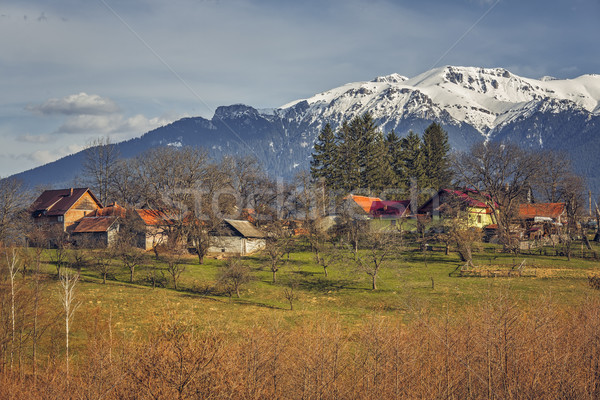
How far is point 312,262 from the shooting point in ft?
164

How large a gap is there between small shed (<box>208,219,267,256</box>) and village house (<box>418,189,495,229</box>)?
2430 cm

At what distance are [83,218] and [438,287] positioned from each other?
48.9m

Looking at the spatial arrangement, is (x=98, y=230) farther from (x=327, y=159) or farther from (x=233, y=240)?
(x=327, y=159)

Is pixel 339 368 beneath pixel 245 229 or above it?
beneath

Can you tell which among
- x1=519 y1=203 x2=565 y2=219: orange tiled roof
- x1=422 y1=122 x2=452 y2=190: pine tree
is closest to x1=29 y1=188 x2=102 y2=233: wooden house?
x1=422 y1=122 x2=452 y2=190: pine tree

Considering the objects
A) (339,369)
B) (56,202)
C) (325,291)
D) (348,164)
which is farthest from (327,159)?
(339,369)

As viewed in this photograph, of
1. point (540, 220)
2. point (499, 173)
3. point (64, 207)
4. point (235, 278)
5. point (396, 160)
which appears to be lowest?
point (235, 278)

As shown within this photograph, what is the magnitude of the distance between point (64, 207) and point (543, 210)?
243 ft

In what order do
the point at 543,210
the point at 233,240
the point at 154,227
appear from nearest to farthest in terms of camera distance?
the point at 233,240 < the point at 154,227 < the point at 543,210

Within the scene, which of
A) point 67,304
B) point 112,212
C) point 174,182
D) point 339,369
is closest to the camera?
point 339,369

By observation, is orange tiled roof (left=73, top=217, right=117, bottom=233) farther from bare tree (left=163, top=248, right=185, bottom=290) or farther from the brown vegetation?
the brown vegetation

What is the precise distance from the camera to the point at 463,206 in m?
64.1

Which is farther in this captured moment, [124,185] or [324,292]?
[124,185]

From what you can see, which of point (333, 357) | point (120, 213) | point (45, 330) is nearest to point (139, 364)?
point (333, 357)
